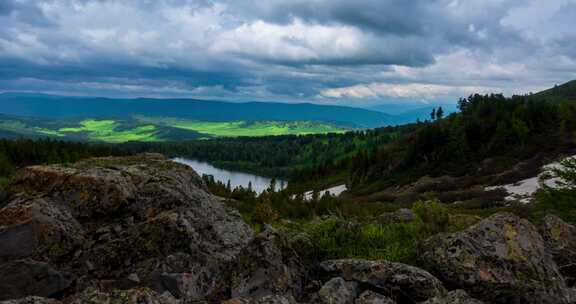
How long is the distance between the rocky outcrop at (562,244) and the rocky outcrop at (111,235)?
9.14 m

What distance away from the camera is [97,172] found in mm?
10648

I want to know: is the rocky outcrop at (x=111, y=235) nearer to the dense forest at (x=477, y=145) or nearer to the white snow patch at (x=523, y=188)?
the white snow patch at (x=523, y=188)

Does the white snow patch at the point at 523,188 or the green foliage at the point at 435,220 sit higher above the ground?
the green foliage at the point at 435,220

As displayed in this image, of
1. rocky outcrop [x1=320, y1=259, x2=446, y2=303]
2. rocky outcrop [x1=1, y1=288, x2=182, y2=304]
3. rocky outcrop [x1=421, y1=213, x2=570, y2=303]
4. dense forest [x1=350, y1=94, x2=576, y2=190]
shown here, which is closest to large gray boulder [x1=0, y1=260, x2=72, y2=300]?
rocky outcrop [x1=1, y1=288, x2=182, y2=304]

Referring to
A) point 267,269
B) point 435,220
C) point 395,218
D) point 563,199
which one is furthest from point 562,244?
point 563,199

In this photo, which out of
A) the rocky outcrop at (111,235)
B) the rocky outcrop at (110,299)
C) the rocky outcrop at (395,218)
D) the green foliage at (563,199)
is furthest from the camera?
the green foliage at (563,199)

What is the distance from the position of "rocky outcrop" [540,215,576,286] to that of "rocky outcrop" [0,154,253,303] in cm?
914

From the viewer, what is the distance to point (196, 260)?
9289mm

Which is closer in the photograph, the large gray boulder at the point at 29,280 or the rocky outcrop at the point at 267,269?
the large gray boulder at the point at 29,280

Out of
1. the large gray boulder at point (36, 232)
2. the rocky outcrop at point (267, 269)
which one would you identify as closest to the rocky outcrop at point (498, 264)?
the rocky outcrop at point (267, 269)

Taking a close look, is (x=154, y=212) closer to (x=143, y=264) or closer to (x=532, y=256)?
(x=143, y=264)

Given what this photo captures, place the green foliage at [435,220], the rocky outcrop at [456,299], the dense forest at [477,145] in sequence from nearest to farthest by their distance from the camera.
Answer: the rocky outcrop at [456,299] < the green foliage at [435,220] < the dense forest at [477,145]

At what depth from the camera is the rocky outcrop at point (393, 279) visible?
7859 millimetres

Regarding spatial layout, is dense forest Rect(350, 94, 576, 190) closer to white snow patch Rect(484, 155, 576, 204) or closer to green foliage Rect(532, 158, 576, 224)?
white snow patch Rect(484, 155, 576, 204)
